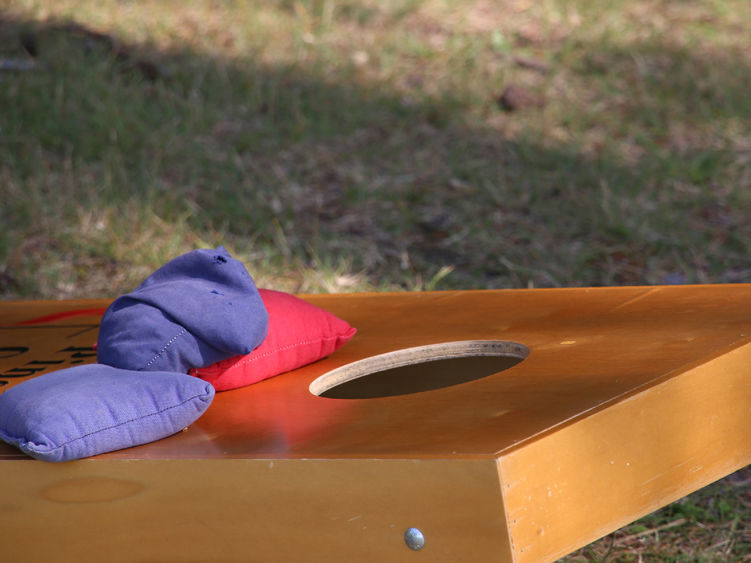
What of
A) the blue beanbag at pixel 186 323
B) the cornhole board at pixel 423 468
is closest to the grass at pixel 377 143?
the blue beanbag at pixel 186 323

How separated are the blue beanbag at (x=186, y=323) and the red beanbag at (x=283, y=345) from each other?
0.04 m

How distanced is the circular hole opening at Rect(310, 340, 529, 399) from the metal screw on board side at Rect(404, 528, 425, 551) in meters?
0.48

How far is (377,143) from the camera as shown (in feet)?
12.4

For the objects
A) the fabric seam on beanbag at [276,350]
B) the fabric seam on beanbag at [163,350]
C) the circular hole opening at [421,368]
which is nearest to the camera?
the fabric seam on beanbag at [163,350]

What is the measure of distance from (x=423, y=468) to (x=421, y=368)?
578mm

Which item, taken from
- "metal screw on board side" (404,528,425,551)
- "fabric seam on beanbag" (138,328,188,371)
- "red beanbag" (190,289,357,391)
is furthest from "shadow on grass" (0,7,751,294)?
"metal screw on board side" (404,528,425,551)

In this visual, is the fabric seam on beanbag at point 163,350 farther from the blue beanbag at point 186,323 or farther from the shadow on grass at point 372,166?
the shadow on grass at point 372,166

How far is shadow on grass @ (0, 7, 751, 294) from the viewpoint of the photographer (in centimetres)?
305

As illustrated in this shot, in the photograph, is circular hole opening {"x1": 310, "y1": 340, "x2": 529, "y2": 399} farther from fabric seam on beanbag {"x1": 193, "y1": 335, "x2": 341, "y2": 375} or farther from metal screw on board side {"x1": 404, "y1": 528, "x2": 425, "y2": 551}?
metal screw on board side {"x1": 404, "y1": 528, "x2": 425, "y2": 551}

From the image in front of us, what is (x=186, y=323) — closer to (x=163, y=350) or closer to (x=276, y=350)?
(x=163, y=350)

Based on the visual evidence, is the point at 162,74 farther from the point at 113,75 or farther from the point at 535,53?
the point at 535,53

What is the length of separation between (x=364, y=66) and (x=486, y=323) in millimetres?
2861

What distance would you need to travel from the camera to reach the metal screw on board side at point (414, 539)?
0.99 m

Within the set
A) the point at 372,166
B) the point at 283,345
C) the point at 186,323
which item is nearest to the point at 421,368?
the point at 283,345
